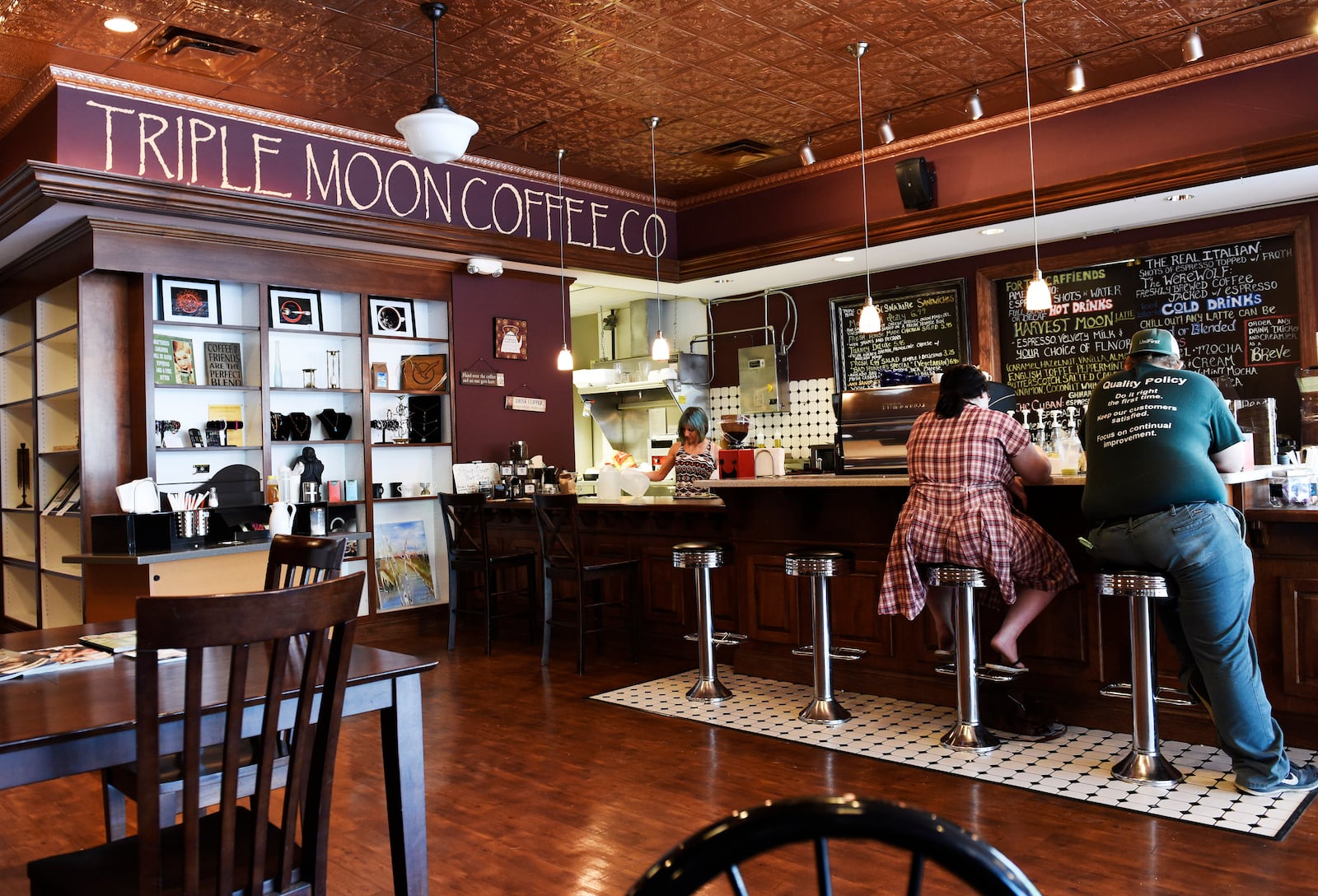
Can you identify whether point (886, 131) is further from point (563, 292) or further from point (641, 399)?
point (641, 399)

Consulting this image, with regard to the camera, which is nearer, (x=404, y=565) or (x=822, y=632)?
(x=822, y=632)

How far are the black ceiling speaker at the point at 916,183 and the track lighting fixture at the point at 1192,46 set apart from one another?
1.80 meters

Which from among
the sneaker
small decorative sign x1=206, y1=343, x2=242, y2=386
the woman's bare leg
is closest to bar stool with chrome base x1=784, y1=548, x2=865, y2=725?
the woman's bare leg

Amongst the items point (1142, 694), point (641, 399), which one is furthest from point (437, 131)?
point (641, 399)

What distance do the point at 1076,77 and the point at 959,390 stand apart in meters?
2.81

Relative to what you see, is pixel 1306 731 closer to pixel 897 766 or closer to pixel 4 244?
pixel 897 766

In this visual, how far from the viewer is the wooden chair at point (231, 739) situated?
1611mm

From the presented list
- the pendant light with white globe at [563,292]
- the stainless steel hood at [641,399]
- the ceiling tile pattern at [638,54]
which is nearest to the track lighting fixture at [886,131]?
the ceiling tile pattern at [638,54]

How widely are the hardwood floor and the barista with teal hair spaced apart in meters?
2.17

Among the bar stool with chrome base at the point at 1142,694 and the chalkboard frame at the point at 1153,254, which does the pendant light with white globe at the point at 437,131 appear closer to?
the bar stool with chrome base at the point at 1142,694

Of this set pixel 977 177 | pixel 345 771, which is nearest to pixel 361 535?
pixel 345 771

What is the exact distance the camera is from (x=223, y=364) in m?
6.60

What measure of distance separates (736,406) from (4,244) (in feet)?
19.3

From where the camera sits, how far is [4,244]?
6.52 meters
